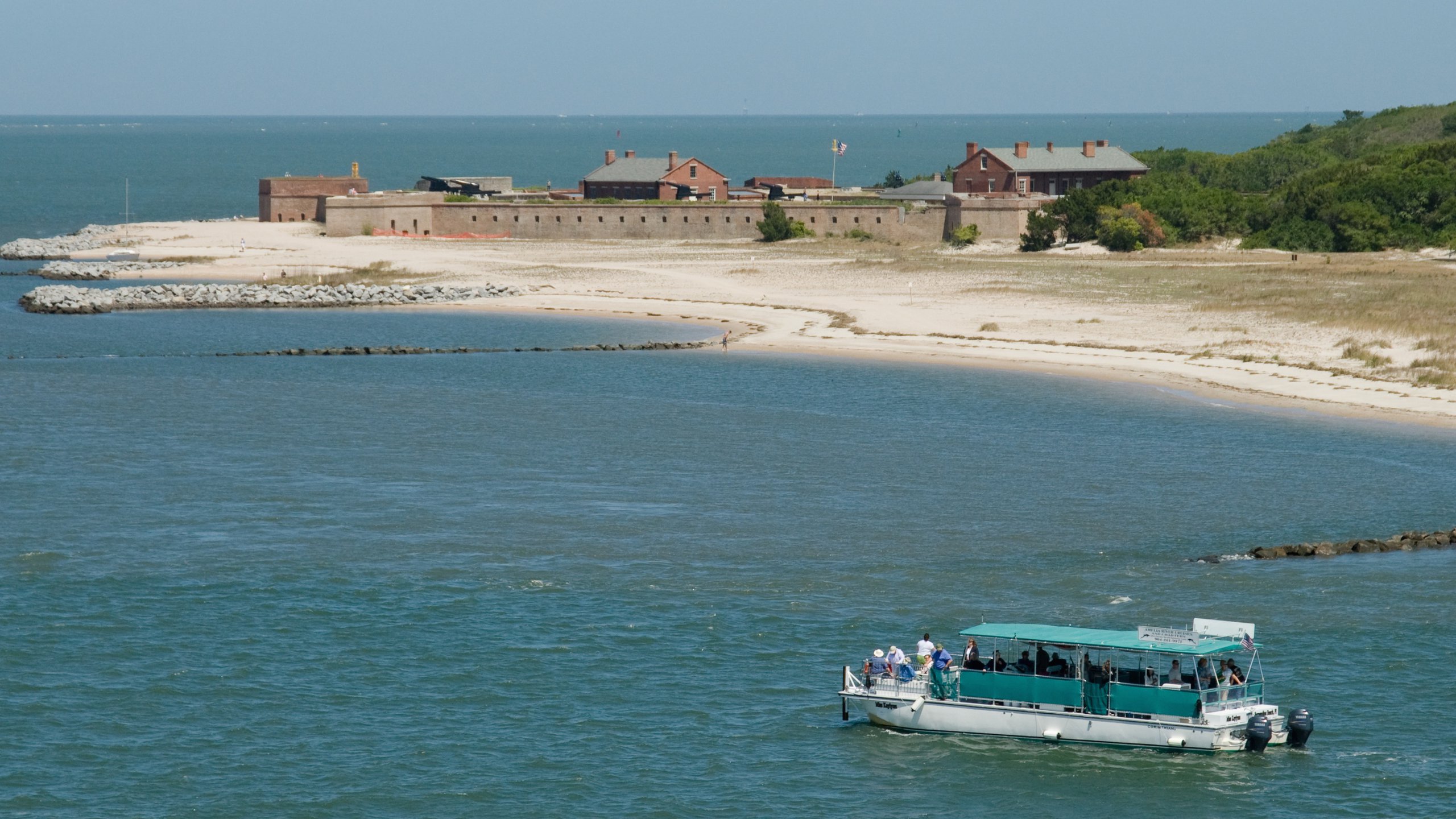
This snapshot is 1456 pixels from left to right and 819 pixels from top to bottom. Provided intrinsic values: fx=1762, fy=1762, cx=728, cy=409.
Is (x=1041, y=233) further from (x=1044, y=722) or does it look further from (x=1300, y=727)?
(x=1300, y=727)

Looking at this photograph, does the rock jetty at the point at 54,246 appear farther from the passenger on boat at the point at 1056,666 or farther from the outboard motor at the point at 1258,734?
the outboard motor at the point at 1258,734

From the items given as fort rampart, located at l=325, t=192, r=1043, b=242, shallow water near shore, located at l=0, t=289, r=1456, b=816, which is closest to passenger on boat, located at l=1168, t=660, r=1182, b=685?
shallow water near shore, located at l=0, t=289, r=1456, b=816

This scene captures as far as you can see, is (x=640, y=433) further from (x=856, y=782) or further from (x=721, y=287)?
(x=721, y=287)

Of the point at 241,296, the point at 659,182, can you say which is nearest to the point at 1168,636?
the point at 241,296

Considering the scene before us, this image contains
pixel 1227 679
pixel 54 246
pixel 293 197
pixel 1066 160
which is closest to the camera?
pixel 1227 679

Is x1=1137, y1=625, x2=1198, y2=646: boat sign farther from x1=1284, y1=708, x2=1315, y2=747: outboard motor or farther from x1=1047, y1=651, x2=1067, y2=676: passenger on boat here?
x1=1284, y1=708, x2=1315, y2=747: outboard motor

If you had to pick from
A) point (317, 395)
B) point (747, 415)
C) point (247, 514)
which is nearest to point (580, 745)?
A: point (247, 514)

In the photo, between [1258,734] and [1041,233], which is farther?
[1041,233]
